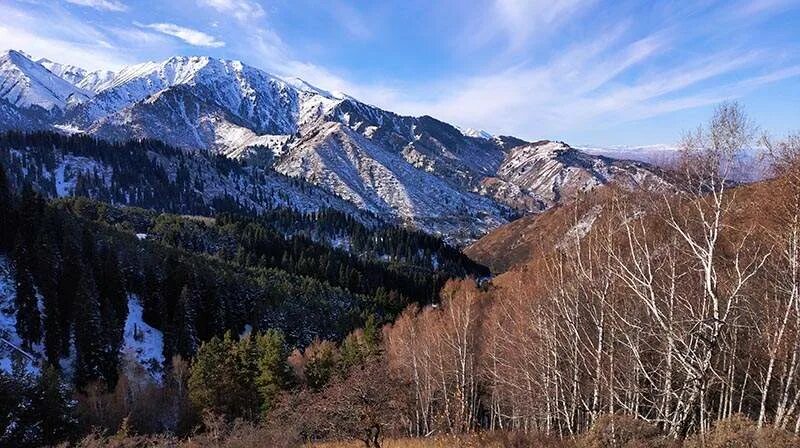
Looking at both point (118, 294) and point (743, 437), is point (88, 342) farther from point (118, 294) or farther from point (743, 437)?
point (743, 437)

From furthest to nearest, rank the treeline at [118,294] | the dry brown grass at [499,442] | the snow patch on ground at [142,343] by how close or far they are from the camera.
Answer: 1. the snow patch on ground at [142,343]
2. the treeline at [118,294]
3. the dry brown grass at [499,442]

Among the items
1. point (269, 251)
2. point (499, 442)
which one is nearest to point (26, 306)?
point (499, 442)

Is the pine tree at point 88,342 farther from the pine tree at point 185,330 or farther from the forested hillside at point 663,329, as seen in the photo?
the forested hillside at point 663,329

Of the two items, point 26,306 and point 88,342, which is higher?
point 26,306

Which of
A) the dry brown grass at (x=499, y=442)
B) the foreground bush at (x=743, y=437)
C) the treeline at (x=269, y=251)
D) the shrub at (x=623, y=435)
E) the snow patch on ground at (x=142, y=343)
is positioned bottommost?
the snow patch on ground at (x=142, y=343)

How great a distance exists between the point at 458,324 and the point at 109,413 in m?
40.1

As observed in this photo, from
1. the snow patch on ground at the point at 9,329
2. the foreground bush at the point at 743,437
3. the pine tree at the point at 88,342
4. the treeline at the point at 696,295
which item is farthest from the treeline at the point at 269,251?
the foreground bush at the point at 743,437

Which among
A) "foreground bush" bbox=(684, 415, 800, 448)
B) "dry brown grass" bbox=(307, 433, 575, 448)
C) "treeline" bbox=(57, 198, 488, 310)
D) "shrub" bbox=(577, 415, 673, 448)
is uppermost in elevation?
"treeline" bbox=(57, 198, 488, 310)

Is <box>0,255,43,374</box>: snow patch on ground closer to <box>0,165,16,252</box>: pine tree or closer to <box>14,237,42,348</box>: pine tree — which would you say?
<box>14,237,42,348</box>: pine tree

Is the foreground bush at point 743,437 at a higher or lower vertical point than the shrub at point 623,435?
higher

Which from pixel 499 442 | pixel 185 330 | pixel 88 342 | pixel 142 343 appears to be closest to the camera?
pixel 499 442

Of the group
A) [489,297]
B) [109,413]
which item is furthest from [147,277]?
[489,297]

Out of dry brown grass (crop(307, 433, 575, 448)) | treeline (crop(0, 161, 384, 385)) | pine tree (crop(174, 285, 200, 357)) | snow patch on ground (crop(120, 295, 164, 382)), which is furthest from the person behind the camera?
pine tree (crop(174, 285, 200, 357))

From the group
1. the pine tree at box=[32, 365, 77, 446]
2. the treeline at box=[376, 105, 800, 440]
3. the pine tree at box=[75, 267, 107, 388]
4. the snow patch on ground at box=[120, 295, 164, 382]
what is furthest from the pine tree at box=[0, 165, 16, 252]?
the treeline at box=[376, 105, 800, 440]
